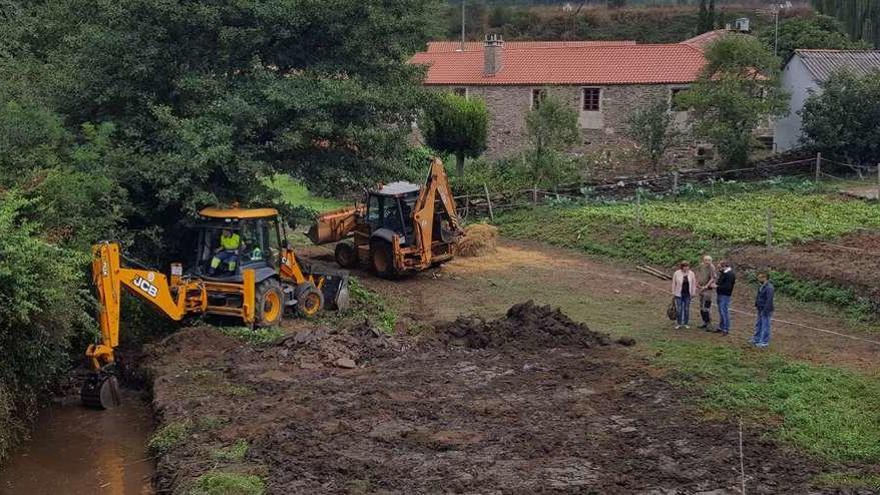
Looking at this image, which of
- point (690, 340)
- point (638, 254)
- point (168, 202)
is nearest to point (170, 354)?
point (168, 202)

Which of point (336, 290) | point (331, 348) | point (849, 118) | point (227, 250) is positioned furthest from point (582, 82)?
point (331, 348)

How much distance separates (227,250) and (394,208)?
23.0 feet

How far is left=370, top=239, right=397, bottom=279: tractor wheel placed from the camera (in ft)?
77.3

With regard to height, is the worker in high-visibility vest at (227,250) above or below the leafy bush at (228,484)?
above

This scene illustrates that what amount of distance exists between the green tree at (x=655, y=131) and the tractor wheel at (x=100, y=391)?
80.4 ft

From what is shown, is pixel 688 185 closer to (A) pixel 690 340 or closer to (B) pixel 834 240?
(B) pixel 834 240

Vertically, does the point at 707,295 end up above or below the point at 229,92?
below

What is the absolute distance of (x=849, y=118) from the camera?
34.9 meters

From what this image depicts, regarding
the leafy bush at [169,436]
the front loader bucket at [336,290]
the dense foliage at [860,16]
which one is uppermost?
the dense foliage at [860,16]

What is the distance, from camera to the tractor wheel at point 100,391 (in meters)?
14.9

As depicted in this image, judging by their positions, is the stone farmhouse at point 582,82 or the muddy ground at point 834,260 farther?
the stone farmhouse at point 582,82

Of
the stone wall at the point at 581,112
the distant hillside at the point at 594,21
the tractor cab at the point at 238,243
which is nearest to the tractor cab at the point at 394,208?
the tractor cab at the point at 238,243

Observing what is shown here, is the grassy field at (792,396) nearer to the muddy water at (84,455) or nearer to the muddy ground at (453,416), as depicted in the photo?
the muddy ground at (453,416)

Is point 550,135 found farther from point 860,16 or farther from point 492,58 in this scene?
point 860,16
